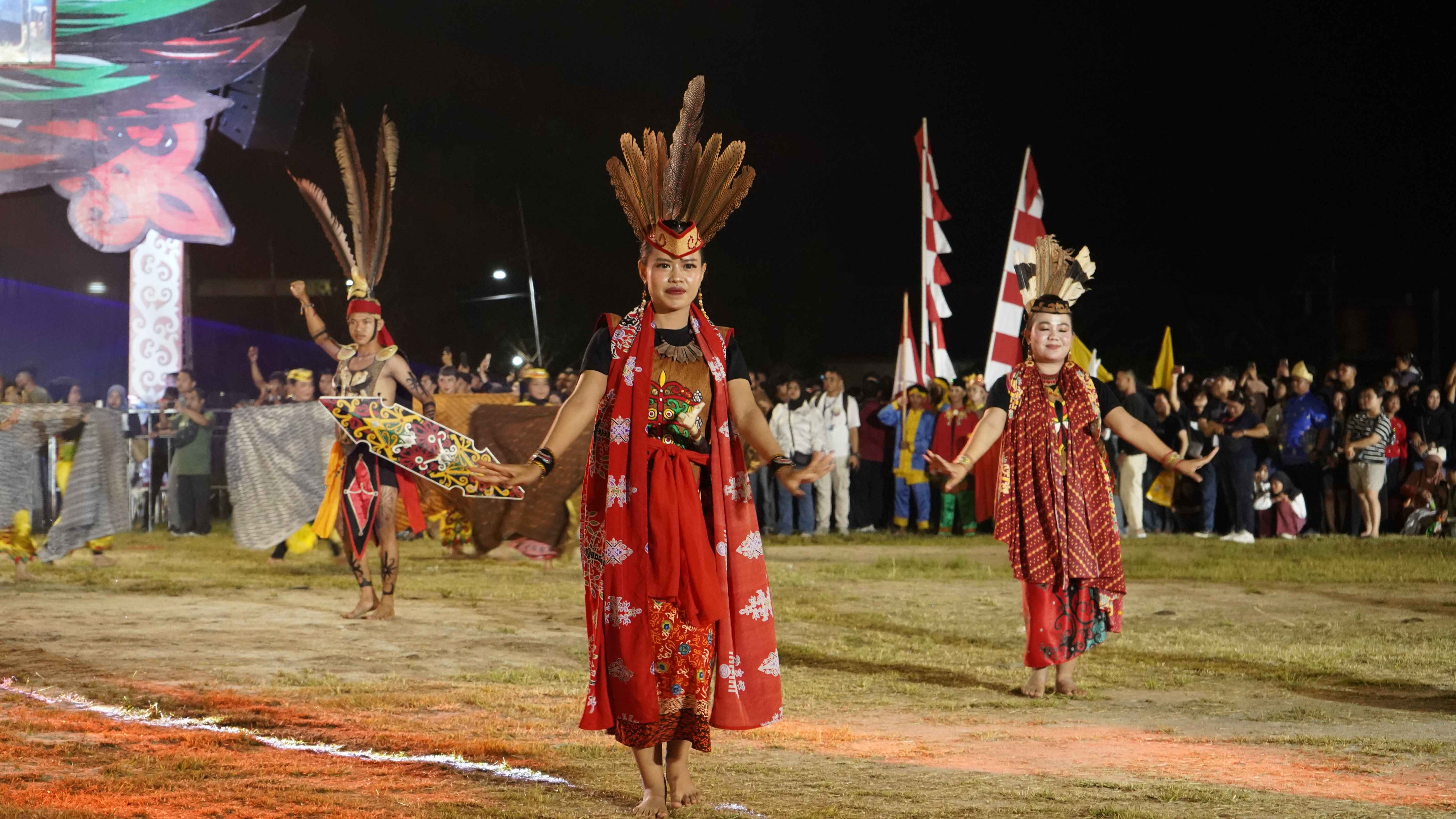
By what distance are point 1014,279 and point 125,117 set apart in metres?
12.6

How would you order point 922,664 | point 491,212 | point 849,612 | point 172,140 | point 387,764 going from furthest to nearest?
1. point 491,212
2. point 172,140
3. point 849,612
4. point 922,664
5. point 387,764

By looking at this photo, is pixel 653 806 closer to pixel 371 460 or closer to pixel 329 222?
pixel 371 460

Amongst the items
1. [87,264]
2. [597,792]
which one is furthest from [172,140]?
[597,792]

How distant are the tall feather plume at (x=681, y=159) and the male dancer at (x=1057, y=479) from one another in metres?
2.38

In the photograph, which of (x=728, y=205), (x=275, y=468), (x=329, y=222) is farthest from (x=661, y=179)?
(x=275, y=468)

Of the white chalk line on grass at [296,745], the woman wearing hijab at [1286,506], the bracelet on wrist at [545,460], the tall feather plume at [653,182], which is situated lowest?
the white chalk line on grass at [296,745]

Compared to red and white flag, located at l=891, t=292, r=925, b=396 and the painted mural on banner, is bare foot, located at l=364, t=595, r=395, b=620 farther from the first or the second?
the painted mural on banner

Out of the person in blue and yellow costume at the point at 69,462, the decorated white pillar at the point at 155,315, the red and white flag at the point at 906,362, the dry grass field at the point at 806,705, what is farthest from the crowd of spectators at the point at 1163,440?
the dry grass field at the point at 806,705

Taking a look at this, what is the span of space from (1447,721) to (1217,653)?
6.44ft

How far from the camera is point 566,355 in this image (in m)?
38.4

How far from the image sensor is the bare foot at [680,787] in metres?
4.43

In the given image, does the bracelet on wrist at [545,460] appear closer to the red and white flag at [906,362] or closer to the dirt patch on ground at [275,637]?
the dirt patch on ground at [275,637]

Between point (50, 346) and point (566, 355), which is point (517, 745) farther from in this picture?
point (566, 355)

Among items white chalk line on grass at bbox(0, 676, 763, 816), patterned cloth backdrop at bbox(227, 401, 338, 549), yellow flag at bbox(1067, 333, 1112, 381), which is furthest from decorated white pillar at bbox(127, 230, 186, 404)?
white chalk line on grass at bbox(0, 676, 763, 816)
